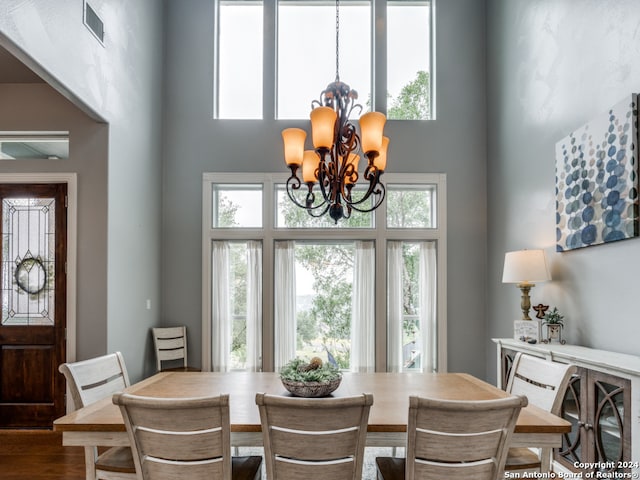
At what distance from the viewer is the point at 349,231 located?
5129 mm

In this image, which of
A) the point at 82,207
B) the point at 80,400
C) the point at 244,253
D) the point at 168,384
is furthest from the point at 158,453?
the point at 244,253

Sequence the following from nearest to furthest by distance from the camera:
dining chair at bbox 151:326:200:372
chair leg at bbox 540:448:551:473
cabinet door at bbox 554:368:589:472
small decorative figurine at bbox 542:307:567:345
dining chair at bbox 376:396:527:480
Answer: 1. dining chair at bbox 376:396:527:480
2. chair leg at bbox 540:448:551:473
3. cabinet door at bbox 554:368:589:472
4. small decorative figurine at bbox 542:307:567:345
5. dining chair at bbox 151:326:200:372

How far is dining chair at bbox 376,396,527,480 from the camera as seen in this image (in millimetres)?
1554

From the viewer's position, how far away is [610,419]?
8.02 ft

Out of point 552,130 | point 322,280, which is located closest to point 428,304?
point 322,280

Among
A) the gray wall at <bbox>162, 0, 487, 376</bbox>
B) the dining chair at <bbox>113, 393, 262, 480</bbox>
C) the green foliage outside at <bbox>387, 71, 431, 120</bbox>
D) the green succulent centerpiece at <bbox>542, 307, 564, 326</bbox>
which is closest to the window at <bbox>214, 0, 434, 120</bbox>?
the green foliage outside at <bbox>387, 71, 431, 120</bbox>

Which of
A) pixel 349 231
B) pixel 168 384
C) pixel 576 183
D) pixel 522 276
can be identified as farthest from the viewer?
pixel 349 231

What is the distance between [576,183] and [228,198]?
11.4 ft

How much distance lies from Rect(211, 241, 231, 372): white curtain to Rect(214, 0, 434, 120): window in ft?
5.28

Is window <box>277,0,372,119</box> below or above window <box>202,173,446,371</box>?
above

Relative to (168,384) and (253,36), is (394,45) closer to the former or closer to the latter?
(253,36)

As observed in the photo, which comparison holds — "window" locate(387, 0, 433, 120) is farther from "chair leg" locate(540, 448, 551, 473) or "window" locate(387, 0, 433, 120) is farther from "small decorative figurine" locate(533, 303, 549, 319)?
"chair leg" locate(540, 448, 551, 473)

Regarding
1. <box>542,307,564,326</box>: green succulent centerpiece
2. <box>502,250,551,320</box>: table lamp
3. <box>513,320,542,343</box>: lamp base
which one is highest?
<box>502,250,551,320</box>: table lamp

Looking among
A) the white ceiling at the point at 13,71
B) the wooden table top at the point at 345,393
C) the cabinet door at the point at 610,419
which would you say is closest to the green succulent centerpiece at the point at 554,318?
the cabinet door at the point at 610,419
